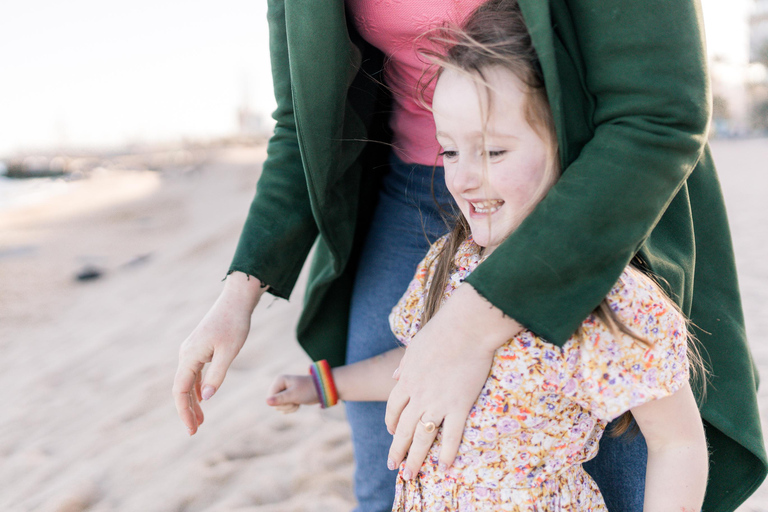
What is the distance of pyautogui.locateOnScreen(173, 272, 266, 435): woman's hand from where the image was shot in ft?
4.17

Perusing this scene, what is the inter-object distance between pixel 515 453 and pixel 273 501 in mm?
1235

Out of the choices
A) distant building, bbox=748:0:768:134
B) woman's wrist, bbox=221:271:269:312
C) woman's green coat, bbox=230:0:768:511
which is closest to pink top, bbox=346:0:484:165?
woman's green coat, bbox=230:0:768:511

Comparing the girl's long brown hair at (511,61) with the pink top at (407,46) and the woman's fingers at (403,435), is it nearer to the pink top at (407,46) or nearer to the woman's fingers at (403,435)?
the pink top at (407,46)

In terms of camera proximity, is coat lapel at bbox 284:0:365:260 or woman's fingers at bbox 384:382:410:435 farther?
coat lapel at bbox 284:0:365:260

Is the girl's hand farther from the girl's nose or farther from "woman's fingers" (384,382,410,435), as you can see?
the girl's nose

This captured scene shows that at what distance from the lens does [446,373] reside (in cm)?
102

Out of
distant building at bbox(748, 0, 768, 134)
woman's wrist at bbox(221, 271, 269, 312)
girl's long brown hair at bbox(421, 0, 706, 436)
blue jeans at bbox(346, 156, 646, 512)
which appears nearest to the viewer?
girl's long brown hair at bbox(421, 0, 706, 436)

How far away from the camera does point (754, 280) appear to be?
405 cm

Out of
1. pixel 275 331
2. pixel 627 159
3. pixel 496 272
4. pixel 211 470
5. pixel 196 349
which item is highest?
pixel 627 159

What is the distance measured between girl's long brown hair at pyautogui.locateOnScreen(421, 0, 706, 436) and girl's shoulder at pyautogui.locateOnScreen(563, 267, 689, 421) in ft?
0.05

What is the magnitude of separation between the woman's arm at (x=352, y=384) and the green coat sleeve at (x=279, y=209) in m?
0.26

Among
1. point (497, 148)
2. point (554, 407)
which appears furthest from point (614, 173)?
point (554, 407)

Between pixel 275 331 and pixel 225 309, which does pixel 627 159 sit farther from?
pixel 275 331

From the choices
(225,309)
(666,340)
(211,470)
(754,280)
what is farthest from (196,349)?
(754,280)
